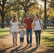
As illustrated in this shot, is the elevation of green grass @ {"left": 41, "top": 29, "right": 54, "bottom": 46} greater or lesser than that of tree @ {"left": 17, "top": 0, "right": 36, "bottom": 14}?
lesser

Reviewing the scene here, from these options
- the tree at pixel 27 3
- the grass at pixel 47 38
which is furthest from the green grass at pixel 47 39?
the tree at pixel 27 3

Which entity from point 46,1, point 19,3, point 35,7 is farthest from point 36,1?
point 46,1

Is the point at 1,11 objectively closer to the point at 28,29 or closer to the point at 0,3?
the point at 0,3

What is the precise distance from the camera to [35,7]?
123 feet

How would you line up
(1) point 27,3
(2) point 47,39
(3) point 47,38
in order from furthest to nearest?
(1) point 27,3 < (3) point 47,38 < (2) point 47,39

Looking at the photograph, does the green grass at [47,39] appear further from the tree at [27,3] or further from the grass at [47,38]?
the tree at [27,3]

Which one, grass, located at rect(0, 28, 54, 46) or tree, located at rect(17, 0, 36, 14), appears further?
tree, located at rect(17, 0, 36, 14)

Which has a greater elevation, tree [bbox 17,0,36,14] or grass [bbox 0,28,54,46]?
tree [bbox 17,0,36,14]

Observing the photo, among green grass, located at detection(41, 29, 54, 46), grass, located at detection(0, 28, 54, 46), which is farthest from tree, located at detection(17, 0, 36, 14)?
green grass, located at detection(41, 29, 54, 46)

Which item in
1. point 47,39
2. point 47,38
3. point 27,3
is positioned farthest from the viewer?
point 27,3

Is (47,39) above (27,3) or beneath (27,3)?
A: beneath

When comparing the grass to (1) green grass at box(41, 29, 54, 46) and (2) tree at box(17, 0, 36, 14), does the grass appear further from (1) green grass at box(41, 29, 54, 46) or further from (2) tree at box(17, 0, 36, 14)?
(2) tree at box(17, 0, 36, 14)

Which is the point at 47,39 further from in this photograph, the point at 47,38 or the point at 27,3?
the point at 27,3

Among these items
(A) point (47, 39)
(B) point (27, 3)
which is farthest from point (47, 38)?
(B) point (27, 3)
